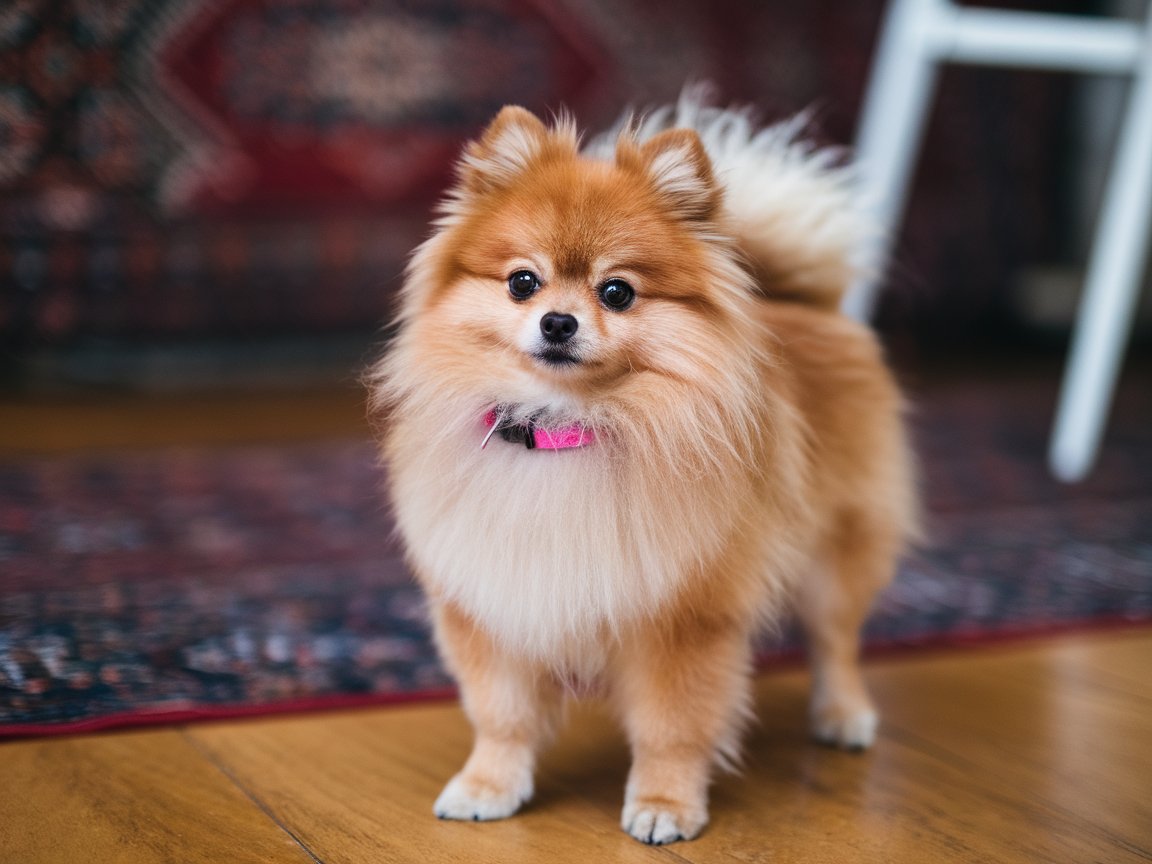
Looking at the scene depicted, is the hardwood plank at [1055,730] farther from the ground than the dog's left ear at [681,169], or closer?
closer

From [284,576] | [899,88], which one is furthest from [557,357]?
[899,88]

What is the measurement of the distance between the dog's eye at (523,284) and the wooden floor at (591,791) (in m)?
0.56

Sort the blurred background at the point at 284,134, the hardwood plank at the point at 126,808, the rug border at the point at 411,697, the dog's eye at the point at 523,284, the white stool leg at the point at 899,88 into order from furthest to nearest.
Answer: the blurred background at the point at 284,134, the white stool leg at the point at 899,88, the rug border at the point at 411,697, the dog's eye at the point at 523,284, the hardwood plank at the point at 126,808

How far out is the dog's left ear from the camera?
48.5 inches

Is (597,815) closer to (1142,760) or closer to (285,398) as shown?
(1142,760)

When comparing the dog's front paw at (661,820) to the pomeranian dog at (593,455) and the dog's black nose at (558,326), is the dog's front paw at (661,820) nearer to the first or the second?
the pomeranian dog at (593,455)

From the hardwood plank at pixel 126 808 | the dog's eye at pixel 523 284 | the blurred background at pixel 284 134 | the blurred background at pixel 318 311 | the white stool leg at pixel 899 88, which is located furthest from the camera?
the blurred background at pixel 284 134

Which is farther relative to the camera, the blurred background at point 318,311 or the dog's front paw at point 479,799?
the blurred background at point 318,311

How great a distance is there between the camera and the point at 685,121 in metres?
1.56

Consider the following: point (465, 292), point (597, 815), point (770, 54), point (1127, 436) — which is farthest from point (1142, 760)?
point (770, 54)

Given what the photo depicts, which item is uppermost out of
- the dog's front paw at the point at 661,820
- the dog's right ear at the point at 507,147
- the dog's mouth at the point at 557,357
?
the dog's right ear at the point at 507,147

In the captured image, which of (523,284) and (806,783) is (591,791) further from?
(523,284)

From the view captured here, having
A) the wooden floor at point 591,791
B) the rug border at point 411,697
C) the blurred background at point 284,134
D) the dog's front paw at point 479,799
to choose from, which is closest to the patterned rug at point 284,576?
the rug border at point 411,697

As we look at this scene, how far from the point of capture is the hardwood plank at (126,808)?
3.63 ft
